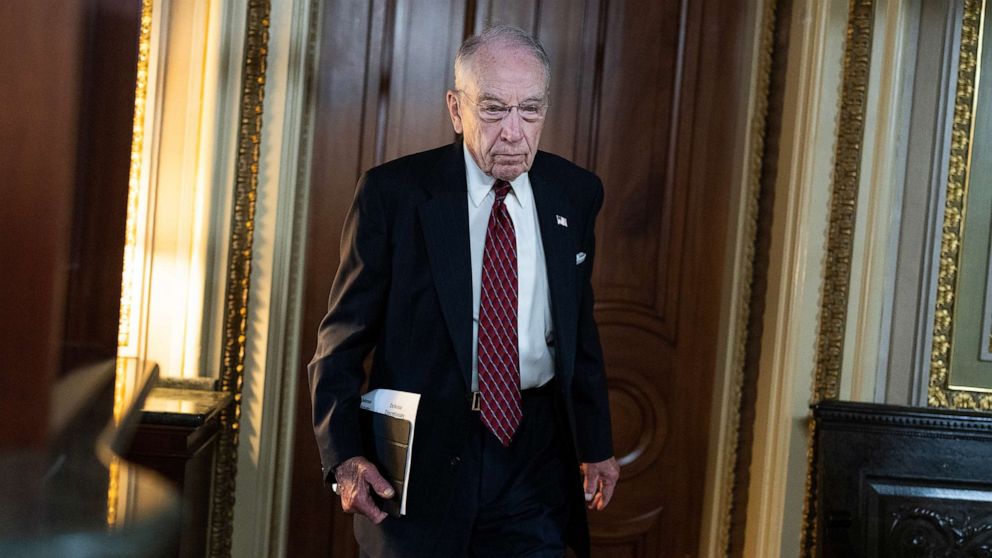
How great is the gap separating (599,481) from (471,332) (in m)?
0.48

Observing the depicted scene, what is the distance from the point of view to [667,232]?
3525 mm

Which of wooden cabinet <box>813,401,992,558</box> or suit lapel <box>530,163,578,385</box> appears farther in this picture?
wooden cabinet <box>813,401,992,558</box>

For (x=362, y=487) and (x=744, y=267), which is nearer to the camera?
(x=362, y=487)

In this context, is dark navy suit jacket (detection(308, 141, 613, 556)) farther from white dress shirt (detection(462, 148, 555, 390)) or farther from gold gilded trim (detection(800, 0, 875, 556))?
gold gilded trim (detection(800, 0, 875, 556))

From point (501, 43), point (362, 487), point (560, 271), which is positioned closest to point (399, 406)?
point (362, 487)

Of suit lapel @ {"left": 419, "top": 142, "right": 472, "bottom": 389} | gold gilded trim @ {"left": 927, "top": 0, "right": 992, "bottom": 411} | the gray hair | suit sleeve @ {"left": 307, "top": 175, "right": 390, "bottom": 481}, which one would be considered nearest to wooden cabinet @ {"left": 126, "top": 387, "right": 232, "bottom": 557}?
suit sleeve @ {"left": 307, "top": 175, "right": 390, "bottom": 481}

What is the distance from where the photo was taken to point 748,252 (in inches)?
136

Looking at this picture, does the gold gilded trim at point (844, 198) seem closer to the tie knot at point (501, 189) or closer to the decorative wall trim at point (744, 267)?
the decorative wall trim at point (744, 267)

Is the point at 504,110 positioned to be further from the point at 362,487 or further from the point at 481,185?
the point at 362,487

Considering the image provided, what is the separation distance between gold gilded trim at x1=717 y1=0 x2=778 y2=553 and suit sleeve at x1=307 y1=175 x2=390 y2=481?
1633 millimetres

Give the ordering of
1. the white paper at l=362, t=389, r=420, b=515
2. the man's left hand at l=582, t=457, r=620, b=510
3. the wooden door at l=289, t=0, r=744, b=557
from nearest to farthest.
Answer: the white paper at l=362, t=389, r=420, b=515 → the man's left hand at l=582, t=457, r=620, b=510 → the wooden door at l=289, t=0, r=744, b=557

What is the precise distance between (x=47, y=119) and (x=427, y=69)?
10.6ft

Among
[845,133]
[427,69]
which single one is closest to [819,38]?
[845,133]

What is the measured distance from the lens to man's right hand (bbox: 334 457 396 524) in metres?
2.05
